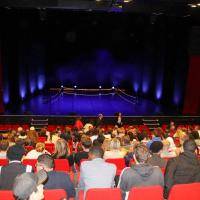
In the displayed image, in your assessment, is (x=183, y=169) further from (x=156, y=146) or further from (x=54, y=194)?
Answer: (x=54, y=194)

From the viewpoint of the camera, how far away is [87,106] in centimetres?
2381

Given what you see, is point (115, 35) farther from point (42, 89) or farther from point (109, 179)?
point (109, 179)

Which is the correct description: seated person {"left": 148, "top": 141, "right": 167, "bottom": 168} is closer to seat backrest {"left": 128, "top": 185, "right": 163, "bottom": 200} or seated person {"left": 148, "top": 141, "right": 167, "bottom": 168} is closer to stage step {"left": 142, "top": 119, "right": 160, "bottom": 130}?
seat backrest {"left": 128, "top": 185, "right": 163, "bottom": 200}

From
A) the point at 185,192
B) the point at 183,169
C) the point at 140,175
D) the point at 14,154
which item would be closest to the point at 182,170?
the point at 183,169

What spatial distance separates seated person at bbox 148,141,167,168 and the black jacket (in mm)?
1065

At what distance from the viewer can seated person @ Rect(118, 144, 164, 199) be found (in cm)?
540

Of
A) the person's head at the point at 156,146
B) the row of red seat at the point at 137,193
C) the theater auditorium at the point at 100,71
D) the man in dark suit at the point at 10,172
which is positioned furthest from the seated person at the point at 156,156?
the man in dark suit at the point at 10,172

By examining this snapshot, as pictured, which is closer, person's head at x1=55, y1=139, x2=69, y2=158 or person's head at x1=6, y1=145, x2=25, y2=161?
person's head at x1=6, y1=145, x2=25, y2=161

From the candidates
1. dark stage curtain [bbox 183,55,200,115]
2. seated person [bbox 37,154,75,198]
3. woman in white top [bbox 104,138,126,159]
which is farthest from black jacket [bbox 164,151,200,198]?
dark stage curtain [bbox 183,55,200,115]

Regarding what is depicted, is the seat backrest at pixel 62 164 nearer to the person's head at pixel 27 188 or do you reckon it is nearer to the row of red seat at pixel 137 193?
the row of red seat at pixel 137 193

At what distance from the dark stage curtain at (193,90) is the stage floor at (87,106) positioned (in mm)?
1355

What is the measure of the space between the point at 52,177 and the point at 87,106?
18.4 m

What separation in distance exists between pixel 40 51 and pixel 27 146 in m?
17.3

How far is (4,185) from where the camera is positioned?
570 cm
